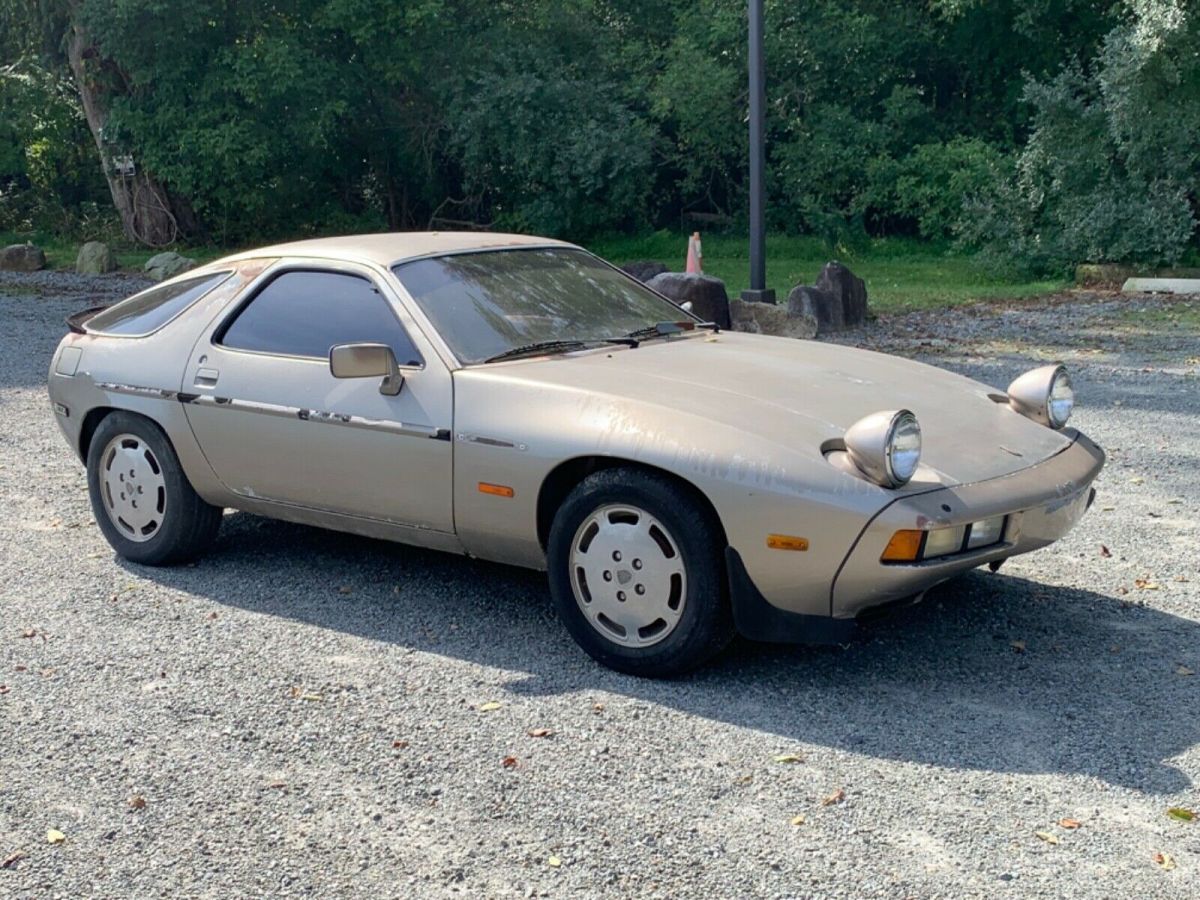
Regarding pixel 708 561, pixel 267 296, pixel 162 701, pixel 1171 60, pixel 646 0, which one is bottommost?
pixel 162 701

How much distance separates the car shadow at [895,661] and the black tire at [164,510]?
9 cm

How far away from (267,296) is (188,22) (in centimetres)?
1836

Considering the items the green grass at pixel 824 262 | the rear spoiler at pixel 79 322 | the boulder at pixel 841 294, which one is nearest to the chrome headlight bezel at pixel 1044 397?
the rear spoiler at pixel 79 322

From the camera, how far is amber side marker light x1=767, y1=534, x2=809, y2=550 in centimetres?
429

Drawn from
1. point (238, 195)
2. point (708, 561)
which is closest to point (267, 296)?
point (708, 561)

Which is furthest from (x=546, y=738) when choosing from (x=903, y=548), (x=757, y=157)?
(x=757, y=157)

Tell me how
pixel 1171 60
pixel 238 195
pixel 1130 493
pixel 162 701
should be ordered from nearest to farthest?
pixel 162 701 < pixel 1130 493 < pixel 1171 60 < pixel 238 195

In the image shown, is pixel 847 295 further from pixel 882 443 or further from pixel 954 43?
pixel 954 43

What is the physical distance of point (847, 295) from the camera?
13.9m

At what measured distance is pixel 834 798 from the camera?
12.3 ft

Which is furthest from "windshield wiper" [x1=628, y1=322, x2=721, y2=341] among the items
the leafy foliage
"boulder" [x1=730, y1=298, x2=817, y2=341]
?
the leafy foliage

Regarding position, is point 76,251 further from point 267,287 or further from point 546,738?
point 546,738

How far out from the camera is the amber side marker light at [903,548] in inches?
166

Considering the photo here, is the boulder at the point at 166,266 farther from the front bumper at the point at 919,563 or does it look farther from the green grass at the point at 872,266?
the front bumper at the point at 919,563
